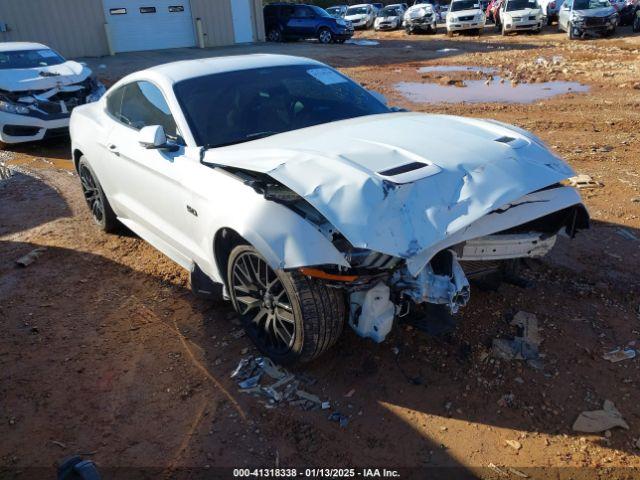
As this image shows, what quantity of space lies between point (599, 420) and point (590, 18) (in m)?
22.3

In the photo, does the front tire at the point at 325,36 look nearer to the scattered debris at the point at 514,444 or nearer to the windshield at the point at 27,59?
the windshield at the point at 27,59

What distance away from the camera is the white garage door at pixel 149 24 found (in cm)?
2219

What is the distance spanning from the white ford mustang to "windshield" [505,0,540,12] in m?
24.4

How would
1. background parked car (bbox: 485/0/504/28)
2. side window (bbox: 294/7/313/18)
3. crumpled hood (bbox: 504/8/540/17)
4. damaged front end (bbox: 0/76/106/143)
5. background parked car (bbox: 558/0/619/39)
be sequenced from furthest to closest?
background parked car (bbox: 485/0/504/28), side window (bbox: 294/7/313/18), crumpled hood (bbox: 504/8/540/17), background parked car (bbox: 558/0/619/39), damaged front end (bbox: 0/76/106/143)

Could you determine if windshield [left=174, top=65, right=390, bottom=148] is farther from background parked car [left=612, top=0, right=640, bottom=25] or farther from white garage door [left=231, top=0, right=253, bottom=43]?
background parked car [left=612, top=0, right=640, bottom=25]

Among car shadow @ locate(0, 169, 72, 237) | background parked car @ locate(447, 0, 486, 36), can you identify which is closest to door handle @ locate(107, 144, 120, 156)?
car shadow @ locate(0, 169, 72, 237)

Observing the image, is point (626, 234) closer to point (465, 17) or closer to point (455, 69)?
point (455, 69)

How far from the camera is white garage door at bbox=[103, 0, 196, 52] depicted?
874 inches

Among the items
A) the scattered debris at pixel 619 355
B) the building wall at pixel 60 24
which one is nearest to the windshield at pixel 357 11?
the building wall at pixel 60 24

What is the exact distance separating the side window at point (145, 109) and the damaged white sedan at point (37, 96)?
4744 mm

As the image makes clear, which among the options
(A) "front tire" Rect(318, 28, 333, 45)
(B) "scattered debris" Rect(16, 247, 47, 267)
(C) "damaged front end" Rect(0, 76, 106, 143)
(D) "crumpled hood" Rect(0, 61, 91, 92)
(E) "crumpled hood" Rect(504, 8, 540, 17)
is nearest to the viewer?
(B) "scattered debris" Rect(16, 247, 47, 267)

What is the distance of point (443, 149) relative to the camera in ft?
10.00

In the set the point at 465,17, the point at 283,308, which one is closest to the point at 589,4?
the point at 465,17

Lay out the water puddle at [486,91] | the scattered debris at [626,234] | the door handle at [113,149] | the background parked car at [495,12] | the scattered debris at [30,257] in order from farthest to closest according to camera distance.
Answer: the background parked car at [495,12]
the water puddle at [486,91]
the scattered debris at [30,257]
the scattered debris at [626,234]
the door handle at [113,149]
